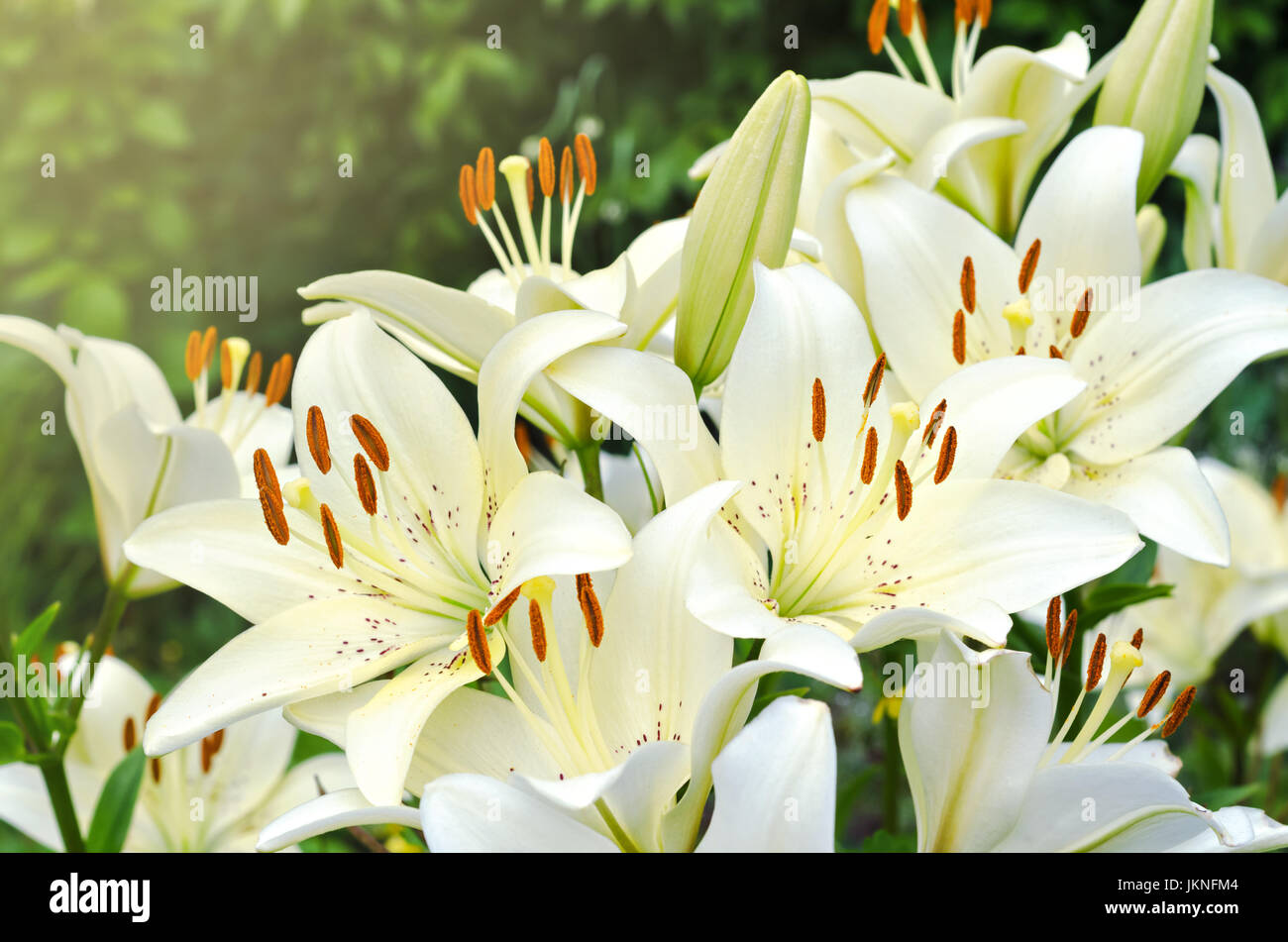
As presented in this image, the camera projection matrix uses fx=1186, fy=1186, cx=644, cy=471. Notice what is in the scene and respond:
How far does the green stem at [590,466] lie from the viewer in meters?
0.55

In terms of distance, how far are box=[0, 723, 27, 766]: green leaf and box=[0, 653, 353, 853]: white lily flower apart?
0.09 m

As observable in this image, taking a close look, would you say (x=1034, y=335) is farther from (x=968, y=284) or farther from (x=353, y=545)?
(x=353, y=545)

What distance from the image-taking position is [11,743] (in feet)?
2.02

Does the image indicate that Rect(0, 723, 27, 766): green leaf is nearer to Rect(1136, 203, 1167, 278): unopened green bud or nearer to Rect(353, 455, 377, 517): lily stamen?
Rect(353, 455, 377, 517): lily stamen

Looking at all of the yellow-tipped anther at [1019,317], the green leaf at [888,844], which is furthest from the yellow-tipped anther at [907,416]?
the green leaf at [888,844]

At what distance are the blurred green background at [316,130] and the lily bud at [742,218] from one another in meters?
1.57

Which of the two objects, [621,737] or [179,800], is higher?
[621,737]

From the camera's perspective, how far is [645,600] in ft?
1.45

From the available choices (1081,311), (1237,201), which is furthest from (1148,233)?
(1081,311)

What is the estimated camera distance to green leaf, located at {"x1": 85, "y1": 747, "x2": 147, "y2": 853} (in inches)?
25.3

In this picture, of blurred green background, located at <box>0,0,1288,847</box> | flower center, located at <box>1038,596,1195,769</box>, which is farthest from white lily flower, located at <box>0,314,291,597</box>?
blurred green background, located at <box>0,0,1288,847</box>

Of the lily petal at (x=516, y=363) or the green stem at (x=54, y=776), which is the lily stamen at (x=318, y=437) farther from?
the green stem at (x=54, y=776)

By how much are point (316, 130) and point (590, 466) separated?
2083 mm

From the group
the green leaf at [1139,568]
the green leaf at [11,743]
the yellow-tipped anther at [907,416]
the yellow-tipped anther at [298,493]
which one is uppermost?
the yellow-tipped anther at [907,416]
